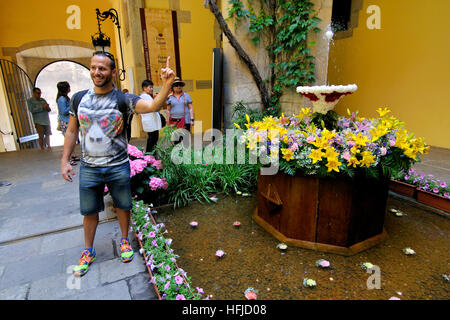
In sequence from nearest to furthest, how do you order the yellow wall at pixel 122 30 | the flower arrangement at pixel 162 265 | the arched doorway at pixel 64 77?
1. the flower arrangement at pixel 162 265
2. the yellow wall at pixel 122 30
3. the arched doorway at pixel 64 77

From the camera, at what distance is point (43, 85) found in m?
17.2

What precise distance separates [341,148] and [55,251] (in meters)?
2.54

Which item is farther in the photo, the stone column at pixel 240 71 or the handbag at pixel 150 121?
the stone column at pixel 240 71

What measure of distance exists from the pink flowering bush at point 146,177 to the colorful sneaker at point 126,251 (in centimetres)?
88

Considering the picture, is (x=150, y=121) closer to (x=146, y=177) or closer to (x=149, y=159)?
(x=149, y=159)

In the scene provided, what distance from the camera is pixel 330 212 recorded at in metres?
2.13

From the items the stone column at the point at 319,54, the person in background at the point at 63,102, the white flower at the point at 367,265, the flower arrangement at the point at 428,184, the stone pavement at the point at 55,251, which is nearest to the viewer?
the stone pavement at the point at 55,251

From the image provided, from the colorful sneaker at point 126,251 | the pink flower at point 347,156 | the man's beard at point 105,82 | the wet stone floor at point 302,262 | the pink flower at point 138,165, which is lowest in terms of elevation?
the wet stone floor at point 302,262

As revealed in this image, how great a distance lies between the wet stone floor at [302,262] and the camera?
1756mm

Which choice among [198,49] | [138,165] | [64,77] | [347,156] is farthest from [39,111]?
[64,77]

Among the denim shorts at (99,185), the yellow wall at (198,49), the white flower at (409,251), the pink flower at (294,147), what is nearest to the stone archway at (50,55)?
the yellow wall at (198,49)

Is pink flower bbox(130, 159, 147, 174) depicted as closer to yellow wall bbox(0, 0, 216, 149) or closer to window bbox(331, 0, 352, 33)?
yellow wall bbox(0, 0, 216, 149)

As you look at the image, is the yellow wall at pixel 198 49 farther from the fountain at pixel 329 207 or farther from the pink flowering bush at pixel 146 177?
the fountain at pixel 329 207
